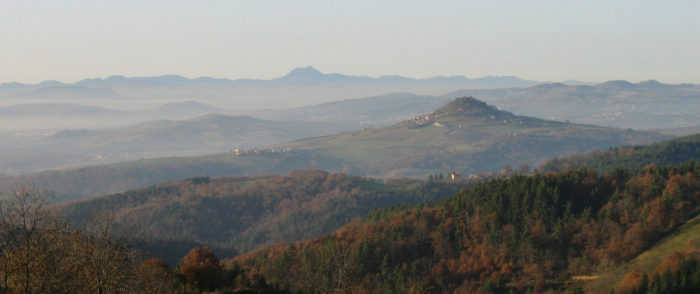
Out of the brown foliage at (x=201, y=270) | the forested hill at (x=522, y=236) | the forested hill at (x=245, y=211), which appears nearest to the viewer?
the brown foliage at (x=201, y=270)

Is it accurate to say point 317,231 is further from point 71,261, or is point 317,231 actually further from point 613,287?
point 71,261

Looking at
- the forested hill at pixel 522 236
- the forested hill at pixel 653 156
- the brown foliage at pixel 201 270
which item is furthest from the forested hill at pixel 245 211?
the brown foliage at pixel 201 270

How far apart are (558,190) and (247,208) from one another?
128 meters

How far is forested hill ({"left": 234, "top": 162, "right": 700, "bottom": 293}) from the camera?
64.9 m

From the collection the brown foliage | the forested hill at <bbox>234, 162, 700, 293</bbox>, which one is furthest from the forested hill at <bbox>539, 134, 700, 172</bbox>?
the brown foliage

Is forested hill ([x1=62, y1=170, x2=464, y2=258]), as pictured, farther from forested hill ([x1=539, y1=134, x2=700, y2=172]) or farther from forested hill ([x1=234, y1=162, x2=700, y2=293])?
forested hill ([x1=234, y1=162, x2=700, y2=293])

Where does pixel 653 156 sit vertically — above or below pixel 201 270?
below

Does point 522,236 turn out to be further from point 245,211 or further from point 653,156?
point 245,211

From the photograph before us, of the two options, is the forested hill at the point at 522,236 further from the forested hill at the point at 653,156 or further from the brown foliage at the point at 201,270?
the forested hill at the point at 653,156

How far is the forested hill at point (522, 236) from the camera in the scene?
6494 centimetres

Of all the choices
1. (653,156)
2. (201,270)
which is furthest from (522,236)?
(653,156)

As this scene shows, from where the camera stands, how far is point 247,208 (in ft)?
632

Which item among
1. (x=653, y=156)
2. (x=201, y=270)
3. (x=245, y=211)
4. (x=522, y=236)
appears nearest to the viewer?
(x=201, y=270)

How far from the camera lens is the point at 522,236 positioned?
235ft
